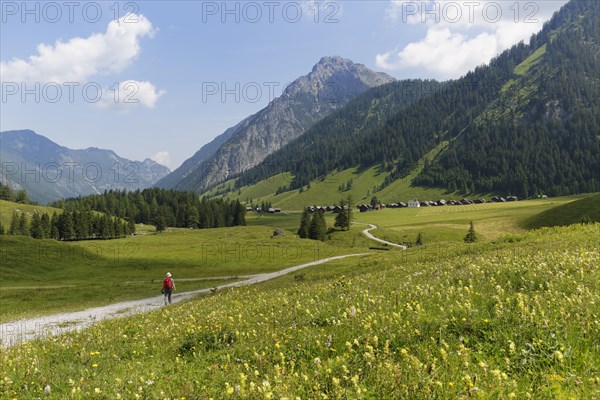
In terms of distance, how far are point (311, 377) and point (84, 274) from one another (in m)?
83.9

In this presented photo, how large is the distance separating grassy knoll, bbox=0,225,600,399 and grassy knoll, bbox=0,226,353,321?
32079 mm

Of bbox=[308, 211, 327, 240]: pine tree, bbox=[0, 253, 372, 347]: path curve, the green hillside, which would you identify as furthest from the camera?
bbox=[308, 211, 327, 240]: pine tree

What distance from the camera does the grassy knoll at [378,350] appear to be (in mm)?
5590

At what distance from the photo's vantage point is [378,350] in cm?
693

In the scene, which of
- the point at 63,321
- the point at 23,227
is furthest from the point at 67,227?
the point at 63,321

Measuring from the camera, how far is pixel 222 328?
1095 cm

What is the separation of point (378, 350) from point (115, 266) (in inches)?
3587

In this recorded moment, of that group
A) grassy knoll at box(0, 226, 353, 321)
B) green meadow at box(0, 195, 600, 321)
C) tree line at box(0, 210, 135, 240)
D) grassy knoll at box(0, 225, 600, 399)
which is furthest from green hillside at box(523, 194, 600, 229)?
tree line at box(0, 210, 135, 240)

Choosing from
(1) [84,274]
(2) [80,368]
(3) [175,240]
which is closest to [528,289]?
(2) [80,368]

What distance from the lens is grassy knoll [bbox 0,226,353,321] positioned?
49.3m

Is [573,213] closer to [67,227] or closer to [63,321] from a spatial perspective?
[63,321]

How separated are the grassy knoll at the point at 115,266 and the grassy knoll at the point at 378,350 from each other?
32079 millimetres

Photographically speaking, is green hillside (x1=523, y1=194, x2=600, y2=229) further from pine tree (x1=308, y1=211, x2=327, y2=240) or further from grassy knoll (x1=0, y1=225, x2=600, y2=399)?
grassy knoll (x1=0, y1=225, x2=600, y2=399)

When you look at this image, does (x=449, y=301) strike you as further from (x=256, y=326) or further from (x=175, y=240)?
(x=175, y=240)
